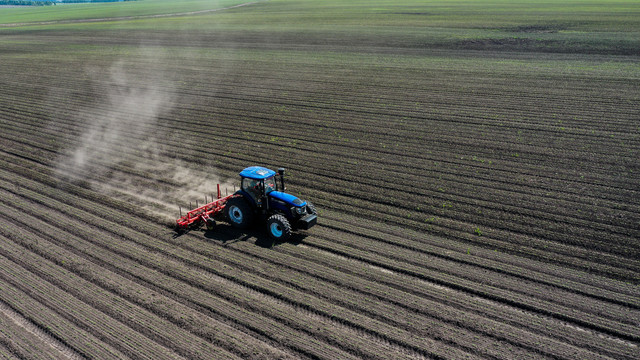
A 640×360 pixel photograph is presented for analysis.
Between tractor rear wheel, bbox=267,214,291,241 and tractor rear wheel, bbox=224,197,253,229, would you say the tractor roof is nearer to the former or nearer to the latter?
tractor rear wheel, bbox=224,197,253,229

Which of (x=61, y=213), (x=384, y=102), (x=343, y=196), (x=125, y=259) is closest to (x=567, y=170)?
(x=343, y=196)

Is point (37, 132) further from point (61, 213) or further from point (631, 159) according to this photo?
point (631, 159)

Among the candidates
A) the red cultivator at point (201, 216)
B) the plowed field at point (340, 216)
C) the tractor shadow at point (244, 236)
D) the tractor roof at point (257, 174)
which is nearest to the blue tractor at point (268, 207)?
the tractor roof at point (257, 174)

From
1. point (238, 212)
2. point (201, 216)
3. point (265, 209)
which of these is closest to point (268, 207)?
point (265, 209)

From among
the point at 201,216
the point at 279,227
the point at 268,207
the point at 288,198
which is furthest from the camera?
the point at 201,216

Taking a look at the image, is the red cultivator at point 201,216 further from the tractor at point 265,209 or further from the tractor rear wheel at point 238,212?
the tractor rear wheel at point 238,212

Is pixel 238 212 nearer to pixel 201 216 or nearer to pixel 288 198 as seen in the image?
pixel 201 216
